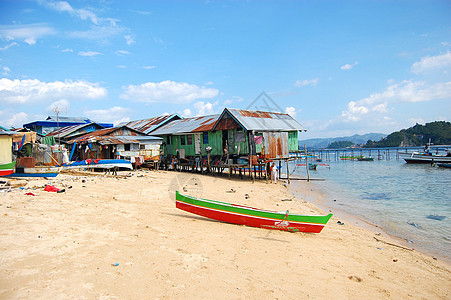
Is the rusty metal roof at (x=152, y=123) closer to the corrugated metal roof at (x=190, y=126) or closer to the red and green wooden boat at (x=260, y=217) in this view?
the corrugated metal roof at (x=190, y=126)

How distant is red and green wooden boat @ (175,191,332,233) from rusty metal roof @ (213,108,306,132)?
12.5 meters

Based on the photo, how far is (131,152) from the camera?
2452 cm

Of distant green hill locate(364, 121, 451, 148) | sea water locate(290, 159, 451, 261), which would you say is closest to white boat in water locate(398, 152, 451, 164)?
sea water locate(290, 159, 451, 261)

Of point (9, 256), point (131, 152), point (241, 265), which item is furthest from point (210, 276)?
point (131, 152)

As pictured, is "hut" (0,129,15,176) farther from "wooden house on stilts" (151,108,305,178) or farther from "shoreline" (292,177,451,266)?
"shoreline" (292,177,451,266)

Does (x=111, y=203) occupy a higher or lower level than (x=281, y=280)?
higher

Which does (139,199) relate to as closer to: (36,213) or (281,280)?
(36,213)

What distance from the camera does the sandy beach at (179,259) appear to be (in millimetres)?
4652

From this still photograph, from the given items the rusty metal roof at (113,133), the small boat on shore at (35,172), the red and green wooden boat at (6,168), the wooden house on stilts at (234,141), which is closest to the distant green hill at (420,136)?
the wooden house on stilts at (234,141)

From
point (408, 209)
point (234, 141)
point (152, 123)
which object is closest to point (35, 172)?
point (234, 141)

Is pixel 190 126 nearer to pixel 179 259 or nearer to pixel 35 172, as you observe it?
pixel 35 172

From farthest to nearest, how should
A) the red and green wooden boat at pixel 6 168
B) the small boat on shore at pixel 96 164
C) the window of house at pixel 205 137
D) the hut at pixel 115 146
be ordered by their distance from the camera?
the window of house at pixel 205 137
the hut at pixel 115 146
the small boat on shore at pixel 96 164
the red and green wooden boat at pixel 6 168

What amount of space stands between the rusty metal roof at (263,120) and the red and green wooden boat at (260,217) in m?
12.5

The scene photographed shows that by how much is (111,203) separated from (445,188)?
1006 inches
